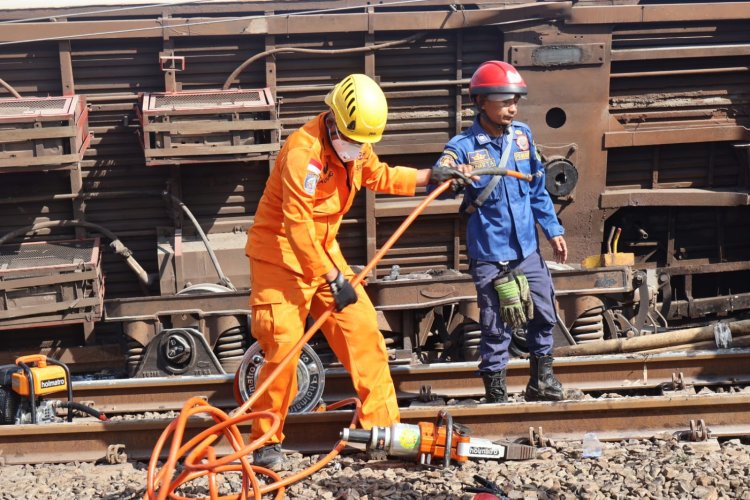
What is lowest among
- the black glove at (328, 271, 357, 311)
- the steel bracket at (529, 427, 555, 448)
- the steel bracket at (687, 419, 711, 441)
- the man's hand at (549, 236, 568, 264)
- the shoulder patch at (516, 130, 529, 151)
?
the steel bracket at (529, 427, 555, 448)

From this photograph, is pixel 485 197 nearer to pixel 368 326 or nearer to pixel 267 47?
pixel 368 326

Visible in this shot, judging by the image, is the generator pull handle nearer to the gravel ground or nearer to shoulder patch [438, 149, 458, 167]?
the gravel ground

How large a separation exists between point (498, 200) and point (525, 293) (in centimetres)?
61

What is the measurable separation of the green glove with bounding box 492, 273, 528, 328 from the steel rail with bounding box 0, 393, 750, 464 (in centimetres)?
53

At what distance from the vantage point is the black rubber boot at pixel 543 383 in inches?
261

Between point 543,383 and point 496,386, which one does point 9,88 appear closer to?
point 496,386

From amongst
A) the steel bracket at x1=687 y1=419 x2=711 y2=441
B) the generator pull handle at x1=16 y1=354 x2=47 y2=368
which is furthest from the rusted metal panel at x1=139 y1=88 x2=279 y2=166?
the steel bracket at x1=687 y1=419 x2=711 y2=441

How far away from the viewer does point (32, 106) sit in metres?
8.73

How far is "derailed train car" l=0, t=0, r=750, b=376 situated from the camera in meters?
8.47

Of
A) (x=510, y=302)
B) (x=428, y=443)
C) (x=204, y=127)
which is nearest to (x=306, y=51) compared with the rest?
(x=204, y=127)

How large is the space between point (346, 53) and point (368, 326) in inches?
159

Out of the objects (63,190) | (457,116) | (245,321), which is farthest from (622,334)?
(63,190)

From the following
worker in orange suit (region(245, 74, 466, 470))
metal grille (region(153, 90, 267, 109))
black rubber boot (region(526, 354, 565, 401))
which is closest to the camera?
worker in orange suit (region(245, 74, 466, 470))

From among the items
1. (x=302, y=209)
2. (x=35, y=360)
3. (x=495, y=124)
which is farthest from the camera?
(x=35, y=360)
